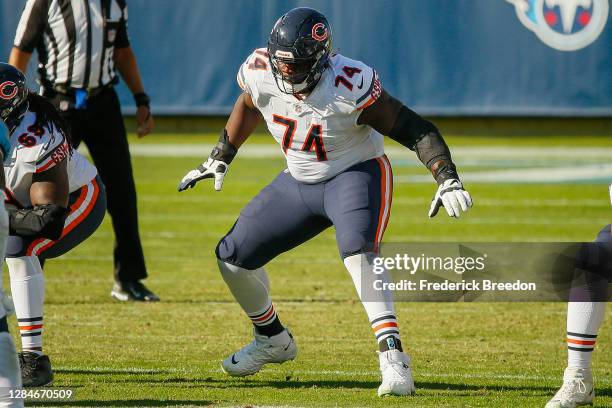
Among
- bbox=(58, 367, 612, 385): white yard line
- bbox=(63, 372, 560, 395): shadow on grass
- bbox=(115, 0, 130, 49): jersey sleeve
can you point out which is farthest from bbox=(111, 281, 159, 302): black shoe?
bbox=(63, 372, 560, 395): shadow on grass

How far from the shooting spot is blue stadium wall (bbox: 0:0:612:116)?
49.5 ft

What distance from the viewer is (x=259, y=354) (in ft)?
16.3

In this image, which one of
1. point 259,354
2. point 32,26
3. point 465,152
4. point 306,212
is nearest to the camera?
point 306,212

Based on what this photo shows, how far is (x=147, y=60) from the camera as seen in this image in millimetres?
15555

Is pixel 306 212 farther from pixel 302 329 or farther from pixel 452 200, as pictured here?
pixel 302 329

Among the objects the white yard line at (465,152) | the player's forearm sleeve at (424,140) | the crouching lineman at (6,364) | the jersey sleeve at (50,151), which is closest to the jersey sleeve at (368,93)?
the player's forearm sleeve at (424,140)

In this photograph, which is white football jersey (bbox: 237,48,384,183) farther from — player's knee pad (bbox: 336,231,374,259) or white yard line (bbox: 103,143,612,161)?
white yard line (bbox: 103,143,612,161)

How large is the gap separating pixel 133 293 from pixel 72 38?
59.4 inches

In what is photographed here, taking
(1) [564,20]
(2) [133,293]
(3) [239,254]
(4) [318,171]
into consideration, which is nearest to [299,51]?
(4) [318,171]

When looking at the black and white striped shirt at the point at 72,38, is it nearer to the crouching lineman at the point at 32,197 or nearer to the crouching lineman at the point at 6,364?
the crouching lineman at the point at 32,197

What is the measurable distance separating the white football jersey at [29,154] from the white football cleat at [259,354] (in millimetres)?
1081

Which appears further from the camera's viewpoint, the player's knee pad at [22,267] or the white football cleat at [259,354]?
the white football cleat at [259,354]

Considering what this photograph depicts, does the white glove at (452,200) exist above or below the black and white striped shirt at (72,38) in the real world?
above

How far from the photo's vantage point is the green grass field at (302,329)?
4590mm
